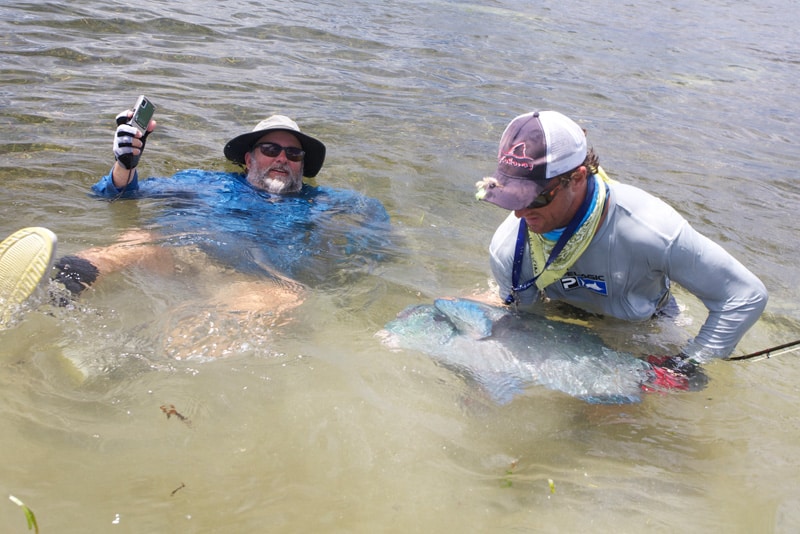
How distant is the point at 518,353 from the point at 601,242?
73cm

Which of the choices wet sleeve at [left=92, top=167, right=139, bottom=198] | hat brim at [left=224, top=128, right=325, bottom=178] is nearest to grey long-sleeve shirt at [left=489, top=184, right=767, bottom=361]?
hat brim at [left=224, top=128, right=325, bottom=178]

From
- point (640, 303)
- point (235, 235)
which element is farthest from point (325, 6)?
point (640, 303)

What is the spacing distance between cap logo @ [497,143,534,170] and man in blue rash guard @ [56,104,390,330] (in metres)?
1.81

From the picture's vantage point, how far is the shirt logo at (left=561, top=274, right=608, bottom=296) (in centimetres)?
344

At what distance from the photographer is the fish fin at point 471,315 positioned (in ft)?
12.0

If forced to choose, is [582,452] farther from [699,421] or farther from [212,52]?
[212,52]

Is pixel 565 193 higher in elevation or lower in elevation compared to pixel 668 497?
higher

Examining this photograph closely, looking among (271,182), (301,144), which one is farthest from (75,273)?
(301,144)

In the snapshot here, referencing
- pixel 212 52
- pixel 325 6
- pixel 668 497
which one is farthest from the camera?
pixel 325 6

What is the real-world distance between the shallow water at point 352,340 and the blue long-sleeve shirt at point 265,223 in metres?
0.21

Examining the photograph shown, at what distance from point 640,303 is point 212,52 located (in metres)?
7.90

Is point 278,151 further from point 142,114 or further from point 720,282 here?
point 720,282

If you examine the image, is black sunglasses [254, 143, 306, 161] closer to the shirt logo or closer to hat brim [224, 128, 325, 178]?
hat brim [224, 128, 325, 178]

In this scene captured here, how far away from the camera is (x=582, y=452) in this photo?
9.76 ft
